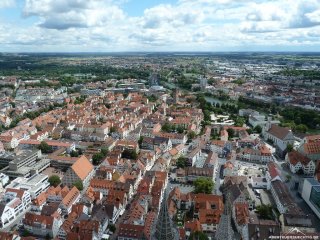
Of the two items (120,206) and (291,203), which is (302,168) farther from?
(120,206)

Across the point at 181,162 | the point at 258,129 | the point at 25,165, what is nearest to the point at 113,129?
the point at 25,165

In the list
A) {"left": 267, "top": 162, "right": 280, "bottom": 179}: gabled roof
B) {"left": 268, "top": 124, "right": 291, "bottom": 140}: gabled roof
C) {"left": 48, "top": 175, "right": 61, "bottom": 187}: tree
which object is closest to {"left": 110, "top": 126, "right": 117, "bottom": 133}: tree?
{"left": 48, "top": 175, "right": 61, "bottom": 187}: tree

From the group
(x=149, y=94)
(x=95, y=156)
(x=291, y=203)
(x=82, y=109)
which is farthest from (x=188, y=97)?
(x=291, y=203)

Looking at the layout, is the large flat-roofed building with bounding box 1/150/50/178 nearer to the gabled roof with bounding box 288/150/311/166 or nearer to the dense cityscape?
the dense cityscape

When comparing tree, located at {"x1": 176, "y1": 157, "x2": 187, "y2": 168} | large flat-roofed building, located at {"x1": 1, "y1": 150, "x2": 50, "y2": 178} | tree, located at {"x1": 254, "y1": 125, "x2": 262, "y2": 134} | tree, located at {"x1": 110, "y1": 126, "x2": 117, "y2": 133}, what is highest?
large flat-roofed building, located at {"x1": 1, "y1": 150, "x2": 50, "y2": 178}

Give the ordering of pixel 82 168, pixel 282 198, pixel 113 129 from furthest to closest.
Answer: pixel 113 129
pixel 82 168
pixel 282 198

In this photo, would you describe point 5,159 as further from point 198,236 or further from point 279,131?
point 279,131
